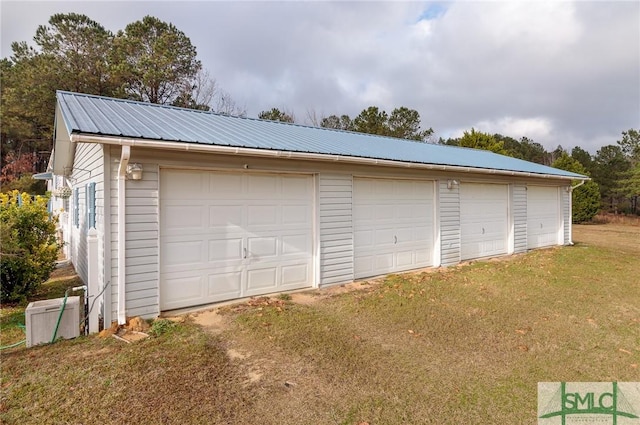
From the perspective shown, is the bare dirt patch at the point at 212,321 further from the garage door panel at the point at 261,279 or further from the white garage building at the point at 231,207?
the garage door panel at the point at 261,279

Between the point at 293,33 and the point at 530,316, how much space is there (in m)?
14.1

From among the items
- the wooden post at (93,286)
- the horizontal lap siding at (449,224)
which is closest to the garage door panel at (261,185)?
the wooden post at (93,286)

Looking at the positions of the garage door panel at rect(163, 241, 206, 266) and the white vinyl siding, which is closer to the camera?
the garage door panel at rect(163, 241, 206, 266)

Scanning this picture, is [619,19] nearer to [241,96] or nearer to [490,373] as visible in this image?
[490,373]

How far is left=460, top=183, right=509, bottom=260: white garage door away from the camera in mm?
8938

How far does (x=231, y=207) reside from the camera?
215 inches

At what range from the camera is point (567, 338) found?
410cm

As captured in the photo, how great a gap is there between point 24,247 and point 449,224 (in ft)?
28.2

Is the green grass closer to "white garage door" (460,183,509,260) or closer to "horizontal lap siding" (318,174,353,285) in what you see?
"horizontal lap siding" (318,174,353,285)

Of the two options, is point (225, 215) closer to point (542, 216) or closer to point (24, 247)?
point (24, 247)

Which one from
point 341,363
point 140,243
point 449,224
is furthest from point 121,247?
point 449,224

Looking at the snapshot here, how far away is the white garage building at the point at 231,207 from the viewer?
4477mm

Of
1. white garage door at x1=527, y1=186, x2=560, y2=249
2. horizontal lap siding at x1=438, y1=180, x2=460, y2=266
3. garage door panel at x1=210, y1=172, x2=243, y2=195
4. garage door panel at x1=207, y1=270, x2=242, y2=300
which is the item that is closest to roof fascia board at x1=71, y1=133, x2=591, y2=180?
garage door panel at x1=210, y1=172, x2=243, y2=195

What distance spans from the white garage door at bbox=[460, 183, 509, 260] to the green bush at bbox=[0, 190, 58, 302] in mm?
9000
